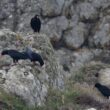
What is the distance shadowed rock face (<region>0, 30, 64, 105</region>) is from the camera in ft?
60.6

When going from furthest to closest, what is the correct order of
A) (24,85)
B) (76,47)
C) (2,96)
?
(76,47) → (24,85) → (2,96)

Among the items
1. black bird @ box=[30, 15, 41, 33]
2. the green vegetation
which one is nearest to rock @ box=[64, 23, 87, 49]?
black bird @ box=[30, 15, 41, 33]

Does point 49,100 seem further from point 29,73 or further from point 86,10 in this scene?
point 86,10

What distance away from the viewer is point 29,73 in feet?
64.3

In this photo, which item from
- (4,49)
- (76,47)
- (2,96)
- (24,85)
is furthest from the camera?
(76,47)

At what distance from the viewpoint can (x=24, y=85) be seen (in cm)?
1869

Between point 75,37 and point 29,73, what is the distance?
26.6 m

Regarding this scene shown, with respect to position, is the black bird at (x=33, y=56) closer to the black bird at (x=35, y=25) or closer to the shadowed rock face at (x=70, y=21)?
the black bird at (x=35, y=25)

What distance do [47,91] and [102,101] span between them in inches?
82.2

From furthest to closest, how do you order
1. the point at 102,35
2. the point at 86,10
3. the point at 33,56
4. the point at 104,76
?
the point at 86,10
the point at 102,35
the point at 104,76
the point at 33,56

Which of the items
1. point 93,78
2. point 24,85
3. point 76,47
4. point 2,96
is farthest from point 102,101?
point 76,47

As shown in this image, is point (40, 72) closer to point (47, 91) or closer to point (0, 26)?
point (47, 91)

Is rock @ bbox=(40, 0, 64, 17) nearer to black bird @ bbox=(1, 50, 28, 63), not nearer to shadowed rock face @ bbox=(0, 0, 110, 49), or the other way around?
shadowed rock face @ bbox=(0, 0, 110, 49)

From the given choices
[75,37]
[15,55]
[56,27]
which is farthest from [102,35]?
[15,55]
